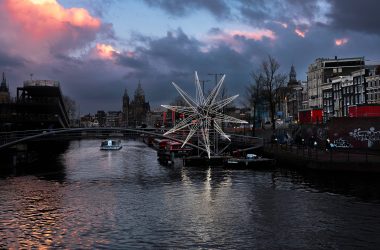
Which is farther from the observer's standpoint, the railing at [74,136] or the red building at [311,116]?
the red building at [311,116]

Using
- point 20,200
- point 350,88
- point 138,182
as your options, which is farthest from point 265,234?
point 350,88

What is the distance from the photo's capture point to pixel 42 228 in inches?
1373

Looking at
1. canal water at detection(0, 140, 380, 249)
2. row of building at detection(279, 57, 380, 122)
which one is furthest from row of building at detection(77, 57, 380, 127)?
canal water at detection(0, 140, 380, 249)

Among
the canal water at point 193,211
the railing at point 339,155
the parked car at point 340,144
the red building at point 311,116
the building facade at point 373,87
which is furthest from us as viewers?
the building facade at point 373,87

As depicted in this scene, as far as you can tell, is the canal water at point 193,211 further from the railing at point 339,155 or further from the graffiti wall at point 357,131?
the graffiti wall at point 357,131

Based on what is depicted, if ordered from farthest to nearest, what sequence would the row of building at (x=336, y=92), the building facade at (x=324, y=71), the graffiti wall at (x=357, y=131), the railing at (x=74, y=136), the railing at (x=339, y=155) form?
the building facade at (x=324, y=71)
the row of building at (x=336, y=92)
the railing at (x=74, y=136)
the graffiti wall at (x=357, y=131)
the railing at (x=339, y=155)

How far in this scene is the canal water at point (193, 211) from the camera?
31266 millimetres

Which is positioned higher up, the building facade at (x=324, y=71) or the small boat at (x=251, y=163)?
the building facade at (x=324, y=71)

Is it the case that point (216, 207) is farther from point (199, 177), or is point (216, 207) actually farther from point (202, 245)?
point (199, 177)

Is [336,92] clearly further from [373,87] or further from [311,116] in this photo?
[311,116]

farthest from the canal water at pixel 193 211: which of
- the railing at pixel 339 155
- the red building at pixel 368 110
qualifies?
the red building at pixel 368 110

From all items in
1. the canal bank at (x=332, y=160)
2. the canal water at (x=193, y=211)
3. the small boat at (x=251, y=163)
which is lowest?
the canal water at (x=193, y=211)

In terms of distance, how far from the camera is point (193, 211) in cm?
4022

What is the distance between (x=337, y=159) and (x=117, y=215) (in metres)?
33.5
